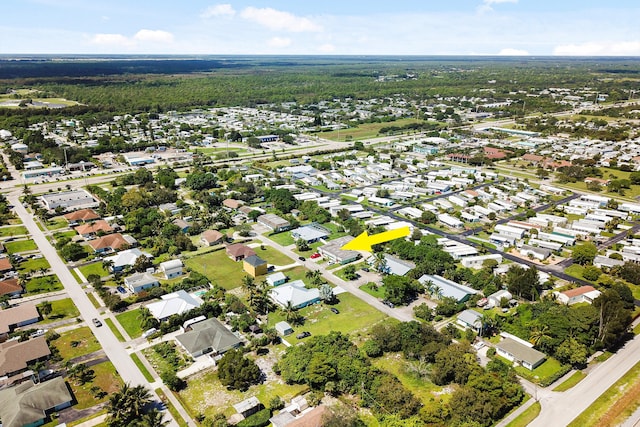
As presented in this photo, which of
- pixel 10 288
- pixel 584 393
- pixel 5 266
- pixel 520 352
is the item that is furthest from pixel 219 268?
pixel 584 393

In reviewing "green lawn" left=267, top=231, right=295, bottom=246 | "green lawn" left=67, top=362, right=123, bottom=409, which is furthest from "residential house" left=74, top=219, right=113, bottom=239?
"green lawn" left=67, top=362, right=123, bottom=409

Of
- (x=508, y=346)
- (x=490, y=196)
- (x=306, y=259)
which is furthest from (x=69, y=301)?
(x=490, y=196)

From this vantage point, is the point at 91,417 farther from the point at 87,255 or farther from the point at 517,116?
the point at 517,116

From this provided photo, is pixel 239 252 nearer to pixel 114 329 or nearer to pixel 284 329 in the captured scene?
pixel 284 329

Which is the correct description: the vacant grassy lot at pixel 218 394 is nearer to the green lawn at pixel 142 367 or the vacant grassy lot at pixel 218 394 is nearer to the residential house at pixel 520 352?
the green lawn at pixel 142 367

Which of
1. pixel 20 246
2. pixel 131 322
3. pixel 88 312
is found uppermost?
pixel 20 246
